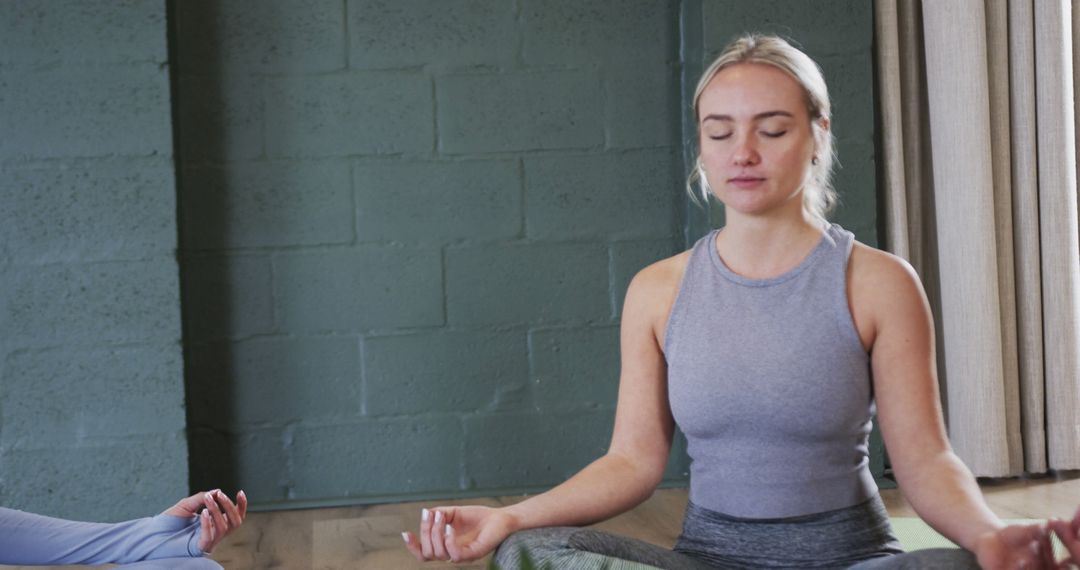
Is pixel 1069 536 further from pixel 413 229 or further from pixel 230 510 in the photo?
pixel 413 229

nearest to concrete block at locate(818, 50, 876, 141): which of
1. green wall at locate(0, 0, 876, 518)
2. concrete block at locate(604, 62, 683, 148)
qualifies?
green wall at locate(0, 0, 876, 518)

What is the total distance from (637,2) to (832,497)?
1994 millimetres

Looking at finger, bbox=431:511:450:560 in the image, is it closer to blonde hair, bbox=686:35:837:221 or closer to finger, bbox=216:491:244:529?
finger, bbox=216:491:244:529

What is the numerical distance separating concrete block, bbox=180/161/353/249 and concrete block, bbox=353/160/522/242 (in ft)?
0.19

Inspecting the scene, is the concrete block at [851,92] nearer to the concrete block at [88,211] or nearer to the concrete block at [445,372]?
the concrete block at [445,372]

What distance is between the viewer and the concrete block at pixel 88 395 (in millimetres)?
2961

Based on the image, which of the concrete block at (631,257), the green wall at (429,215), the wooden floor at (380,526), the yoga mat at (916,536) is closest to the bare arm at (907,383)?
the yoga mat at (916,536)

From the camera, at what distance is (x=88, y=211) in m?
2.97

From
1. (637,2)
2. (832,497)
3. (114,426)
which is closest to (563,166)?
(637,2)

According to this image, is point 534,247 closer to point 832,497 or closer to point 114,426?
point 114,426

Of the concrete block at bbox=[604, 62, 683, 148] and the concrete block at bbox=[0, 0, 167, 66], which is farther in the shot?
the concrete block at bbox=[604, 62, 683, 148]

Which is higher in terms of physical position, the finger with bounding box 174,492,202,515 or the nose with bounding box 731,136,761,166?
the nose with bounding box 731,136,761,166

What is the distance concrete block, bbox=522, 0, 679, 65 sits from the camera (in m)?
3.24

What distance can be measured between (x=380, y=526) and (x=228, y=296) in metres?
0.74
